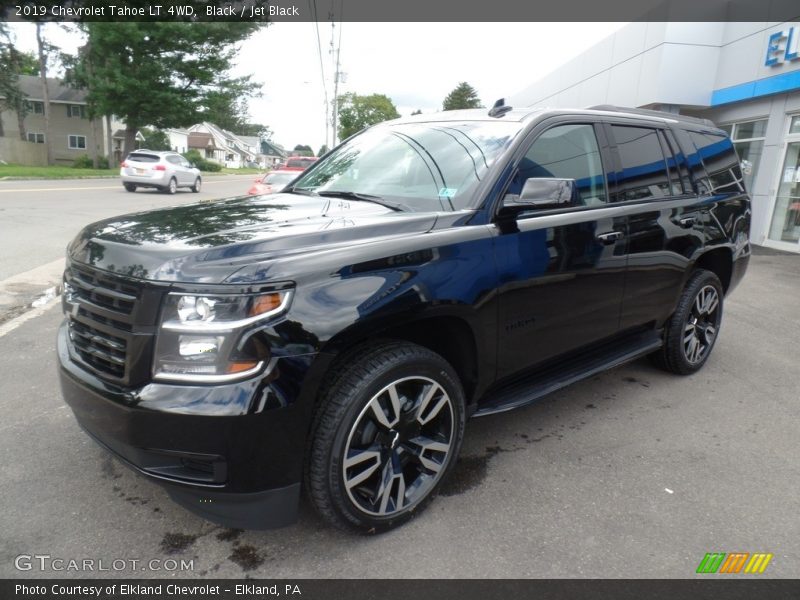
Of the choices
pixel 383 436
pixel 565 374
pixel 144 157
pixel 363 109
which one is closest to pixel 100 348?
pixel 383 436

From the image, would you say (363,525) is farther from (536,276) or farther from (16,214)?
(16,214)

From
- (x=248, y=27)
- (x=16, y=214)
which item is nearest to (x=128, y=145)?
(x=248, y=27)

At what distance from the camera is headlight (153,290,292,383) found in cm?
196

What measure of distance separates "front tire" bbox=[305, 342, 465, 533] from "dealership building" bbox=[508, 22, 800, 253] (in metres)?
8.75

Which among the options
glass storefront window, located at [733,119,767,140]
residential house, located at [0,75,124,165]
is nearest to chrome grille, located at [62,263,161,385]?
glass storefront window, located at [733,119,767,140]

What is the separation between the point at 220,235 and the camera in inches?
91.1

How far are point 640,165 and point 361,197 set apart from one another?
1.96 metres

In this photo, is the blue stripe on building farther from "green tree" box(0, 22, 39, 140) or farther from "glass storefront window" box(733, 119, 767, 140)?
"green tree" box(0, 22, 39, 140)

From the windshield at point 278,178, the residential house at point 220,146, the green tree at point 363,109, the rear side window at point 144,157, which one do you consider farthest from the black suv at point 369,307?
the residential house at point 220,146

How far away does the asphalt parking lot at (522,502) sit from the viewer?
2.30 metres

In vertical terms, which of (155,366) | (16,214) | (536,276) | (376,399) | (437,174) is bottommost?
(16,214)

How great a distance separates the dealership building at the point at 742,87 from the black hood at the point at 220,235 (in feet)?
27.2

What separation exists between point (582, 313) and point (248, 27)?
39.1 m

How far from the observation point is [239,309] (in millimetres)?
1970
